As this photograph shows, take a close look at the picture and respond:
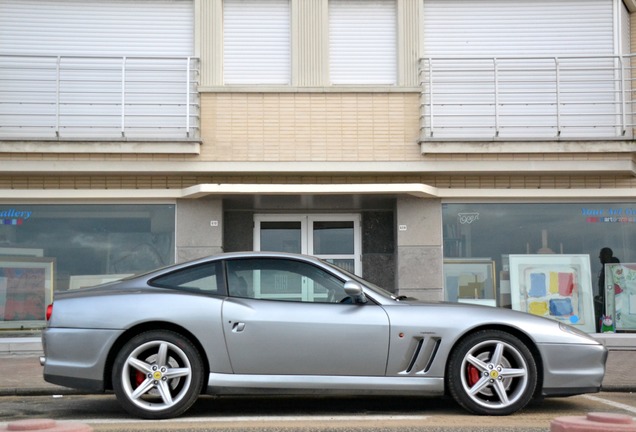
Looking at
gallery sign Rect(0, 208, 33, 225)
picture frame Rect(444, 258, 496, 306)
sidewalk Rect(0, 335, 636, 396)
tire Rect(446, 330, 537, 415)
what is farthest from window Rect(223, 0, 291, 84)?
tire Rect(446, 330, 537, 415)

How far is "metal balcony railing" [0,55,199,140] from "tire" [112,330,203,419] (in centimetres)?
725

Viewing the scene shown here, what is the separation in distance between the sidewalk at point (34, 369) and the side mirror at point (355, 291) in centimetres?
357

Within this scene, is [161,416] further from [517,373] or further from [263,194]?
[263,194]

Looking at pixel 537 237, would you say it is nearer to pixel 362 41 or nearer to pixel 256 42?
pixel 362 41

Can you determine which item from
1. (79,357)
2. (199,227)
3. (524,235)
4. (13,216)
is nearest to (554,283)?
(524,235)

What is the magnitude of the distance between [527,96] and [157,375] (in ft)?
29.7

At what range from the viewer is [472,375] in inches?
291

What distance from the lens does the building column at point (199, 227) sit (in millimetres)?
14328

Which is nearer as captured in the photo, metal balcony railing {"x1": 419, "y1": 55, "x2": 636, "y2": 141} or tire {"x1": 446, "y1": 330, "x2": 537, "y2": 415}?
tire {"x1": 446, "y1": 330, "x2": 537, "y2": 415}

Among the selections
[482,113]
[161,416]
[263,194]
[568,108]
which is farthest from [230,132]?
[161,416]

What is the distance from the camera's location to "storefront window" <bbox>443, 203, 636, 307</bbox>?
1459 centimetres

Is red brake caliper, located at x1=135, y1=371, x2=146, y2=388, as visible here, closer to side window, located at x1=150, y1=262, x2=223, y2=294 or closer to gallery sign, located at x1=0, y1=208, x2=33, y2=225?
side window, located at x1=150, y1=262, x2=223, y2=294

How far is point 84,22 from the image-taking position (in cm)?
1447

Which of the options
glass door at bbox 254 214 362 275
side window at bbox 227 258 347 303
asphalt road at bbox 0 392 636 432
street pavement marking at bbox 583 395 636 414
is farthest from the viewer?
glass door at bbox 254 214 362 275
